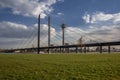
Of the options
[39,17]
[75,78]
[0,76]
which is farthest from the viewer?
[39,17]

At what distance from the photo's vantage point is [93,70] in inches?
548

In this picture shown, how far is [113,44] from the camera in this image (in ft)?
246

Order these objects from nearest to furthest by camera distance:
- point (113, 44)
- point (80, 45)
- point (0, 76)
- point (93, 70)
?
point (0, 76) < point (93, 70) < point (113, 44) < point (80, 45)

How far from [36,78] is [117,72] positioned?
465cm

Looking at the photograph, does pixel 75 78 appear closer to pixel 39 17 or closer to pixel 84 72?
pixel 84 72

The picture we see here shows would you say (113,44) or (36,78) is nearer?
(36,78)

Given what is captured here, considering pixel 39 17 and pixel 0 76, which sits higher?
pixel 39 17

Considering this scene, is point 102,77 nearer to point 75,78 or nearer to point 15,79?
point 75,78

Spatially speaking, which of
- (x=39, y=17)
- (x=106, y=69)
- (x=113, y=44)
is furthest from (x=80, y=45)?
(x=106, y=69)

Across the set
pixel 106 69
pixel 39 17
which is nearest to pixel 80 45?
pixel 39 17

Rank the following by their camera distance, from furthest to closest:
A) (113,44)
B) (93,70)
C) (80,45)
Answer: (80,45), (113,44), (93,70)

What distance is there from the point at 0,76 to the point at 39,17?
5834 cm

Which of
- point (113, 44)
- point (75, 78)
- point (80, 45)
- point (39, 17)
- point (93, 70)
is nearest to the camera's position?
point (75, 78)

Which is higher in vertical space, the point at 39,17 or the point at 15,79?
the point at 39,17
